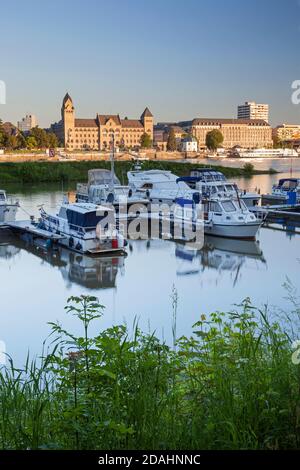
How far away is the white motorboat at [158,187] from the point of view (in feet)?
67.0

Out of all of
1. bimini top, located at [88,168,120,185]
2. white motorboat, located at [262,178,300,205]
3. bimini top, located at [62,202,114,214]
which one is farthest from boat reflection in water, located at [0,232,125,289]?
white motorboat, located at [262,178,300,205]

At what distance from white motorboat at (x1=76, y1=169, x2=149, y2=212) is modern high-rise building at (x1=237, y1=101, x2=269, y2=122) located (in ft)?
314

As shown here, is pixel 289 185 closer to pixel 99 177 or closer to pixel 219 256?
pixel 99 177

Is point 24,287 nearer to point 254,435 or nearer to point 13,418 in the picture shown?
point 13,418

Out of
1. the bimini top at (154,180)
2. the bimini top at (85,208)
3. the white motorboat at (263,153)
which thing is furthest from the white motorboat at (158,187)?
the white motorboat at (263,153)

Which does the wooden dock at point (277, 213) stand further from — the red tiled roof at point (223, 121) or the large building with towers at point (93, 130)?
the red tiled roof at point (223, 121)

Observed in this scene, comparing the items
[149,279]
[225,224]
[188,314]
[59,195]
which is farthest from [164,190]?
[188,314]

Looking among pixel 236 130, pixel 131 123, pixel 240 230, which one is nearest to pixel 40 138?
pixel 131 123

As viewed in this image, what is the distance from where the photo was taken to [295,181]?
24578mm

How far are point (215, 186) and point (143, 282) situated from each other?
8.17m

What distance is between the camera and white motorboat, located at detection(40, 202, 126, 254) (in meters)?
12.6

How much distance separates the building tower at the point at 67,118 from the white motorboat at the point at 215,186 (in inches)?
3312

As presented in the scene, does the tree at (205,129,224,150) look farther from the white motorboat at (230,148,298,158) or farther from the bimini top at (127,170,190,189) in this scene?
the bimini top at (127,170,190,189)

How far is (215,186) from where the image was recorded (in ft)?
57.2
